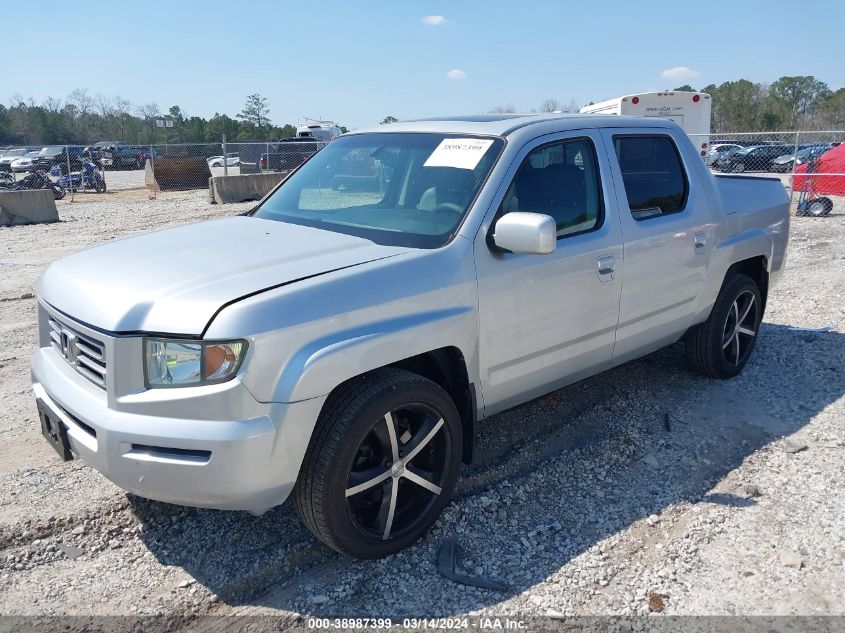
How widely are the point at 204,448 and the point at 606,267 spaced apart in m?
2.39

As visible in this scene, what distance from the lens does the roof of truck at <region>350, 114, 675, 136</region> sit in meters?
3.83

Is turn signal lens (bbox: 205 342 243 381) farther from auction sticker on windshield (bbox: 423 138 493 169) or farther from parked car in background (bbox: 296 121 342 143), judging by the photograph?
parked car in background (bbox: 296 121 342 143)

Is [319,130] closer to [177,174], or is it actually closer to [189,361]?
[177,174]

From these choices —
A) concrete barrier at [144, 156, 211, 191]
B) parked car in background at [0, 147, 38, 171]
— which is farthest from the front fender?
parked car in background at [0, 147, 38, 171]

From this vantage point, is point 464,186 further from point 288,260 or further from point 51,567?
point 51,567

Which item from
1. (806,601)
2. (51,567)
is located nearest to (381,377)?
(51,567)

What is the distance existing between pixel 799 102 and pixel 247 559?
69.8 meters

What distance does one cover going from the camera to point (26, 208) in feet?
49.8

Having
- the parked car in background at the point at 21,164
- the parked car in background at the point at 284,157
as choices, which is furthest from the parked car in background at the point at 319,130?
the parked car in background at the point at 21,164

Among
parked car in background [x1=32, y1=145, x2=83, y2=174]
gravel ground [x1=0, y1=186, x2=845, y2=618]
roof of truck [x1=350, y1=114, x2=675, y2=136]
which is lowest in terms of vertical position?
gravel ground [x1=0, y1=186, x2=845, y2=618]

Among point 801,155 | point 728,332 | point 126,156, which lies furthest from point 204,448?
point 126,156

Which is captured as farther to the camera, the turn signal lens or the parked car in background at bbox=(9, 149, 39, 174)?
the parked car in background at bbox=(9, 149, 39, 174)

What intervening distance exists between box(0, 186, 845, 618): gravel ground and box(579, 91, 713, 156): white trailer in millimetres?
12465

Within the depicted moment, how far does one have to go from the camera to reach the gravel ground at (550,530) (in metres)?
2.94
